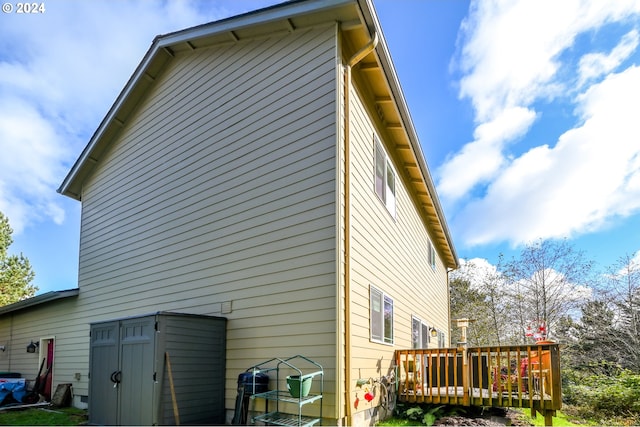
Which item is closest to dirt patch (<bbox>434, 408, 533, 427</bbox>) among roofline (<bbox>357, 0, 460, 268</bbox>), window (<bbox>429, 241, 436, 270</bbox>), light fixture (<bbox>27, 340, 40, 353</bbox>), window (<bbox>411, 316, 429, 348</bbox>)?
window (<bbox>411, 316, 429, 348</bbox>)

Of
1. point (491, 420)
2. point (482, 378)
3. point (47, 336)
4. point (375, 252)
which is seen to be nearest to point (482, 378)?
point (482, 378)

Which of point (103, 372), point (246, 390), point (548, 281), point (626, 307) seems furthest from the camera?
point (548, 281)

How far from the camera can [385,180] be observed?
8.68 meters

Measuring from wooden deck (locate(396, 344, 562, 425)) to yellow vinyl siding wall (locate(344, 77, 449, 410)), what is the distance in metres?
0.59

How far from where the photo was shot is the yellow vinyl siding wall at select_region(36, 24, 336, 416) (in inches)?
248

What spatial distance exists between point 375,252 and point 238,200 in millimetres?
2429

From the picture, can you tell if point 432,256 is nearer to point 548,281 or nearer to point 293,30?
point 548,281

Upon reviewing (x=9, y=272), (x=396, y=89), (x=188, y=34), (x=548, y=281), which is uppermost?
(x=188, y=34)

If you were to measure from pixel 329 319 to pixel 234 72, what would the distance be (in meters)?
4.82

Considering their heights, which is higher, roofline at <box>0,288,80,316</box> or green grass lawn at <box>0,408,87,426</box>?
roofline at <box>0,288,80,316</box>

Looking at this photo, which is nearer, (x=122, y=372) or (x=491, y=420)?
(x=122, y=372)

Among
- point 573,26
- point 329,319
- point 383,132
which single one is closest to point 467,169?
point 573,26

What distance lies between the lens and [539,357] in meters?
6.57

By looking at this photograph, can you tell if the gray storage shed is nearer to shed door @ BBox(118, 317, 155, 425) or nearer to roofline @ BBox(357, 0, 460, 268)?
shed door @ BBox(118, 317, 155, 425)
